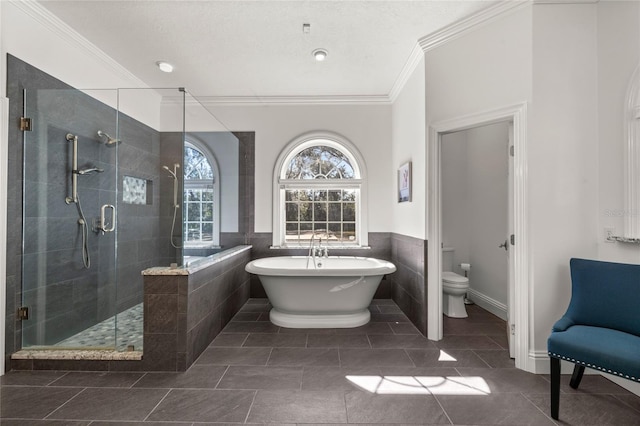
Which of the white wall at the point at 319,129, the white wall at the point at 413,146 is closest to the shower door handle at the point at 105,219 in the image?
the white wall at the point at 319,129

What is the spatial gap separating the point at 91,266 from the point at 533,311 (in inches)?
146

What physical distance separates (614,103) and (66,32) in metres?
4.26

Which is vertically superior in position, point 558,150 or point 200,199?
point 558,150

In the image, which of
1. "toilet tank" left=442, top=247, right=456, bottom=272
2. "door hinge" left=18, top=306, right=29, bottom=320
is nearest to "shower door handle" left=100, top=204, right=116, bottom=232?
"door hinge" left=18, top=306, right=29, bottom=320

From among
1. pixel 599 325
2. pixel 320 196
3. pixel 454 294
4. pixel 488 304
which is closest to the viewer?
pixel 599 325

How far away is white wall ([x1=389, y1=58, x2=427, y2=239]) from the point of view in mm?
2824

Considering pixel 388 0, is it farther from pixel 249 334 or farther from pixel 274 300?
pixel 249 334

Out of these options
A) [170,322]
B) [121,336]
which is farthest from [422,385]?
[121,336]

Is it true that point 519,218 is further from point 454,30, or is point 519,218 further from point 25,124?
point 25,124

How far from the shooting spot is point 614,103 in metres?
2.08

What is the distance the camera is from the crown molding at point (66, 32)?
87.4 inches

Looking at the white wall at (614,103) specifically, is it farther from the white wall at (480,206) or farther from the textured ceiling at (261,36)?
the white wall at (480,206)

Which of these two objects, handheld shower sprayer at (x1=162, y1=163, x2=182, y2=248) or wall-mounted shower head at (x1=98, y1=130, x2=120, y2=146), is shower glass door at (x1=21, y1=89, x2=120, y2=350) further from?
handheld shower sprayer at (x1=162, y1=163, x2=182, y2=248)

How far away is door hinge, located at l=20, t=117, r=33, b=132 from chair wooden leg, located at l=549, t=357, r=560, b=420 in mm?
3831
